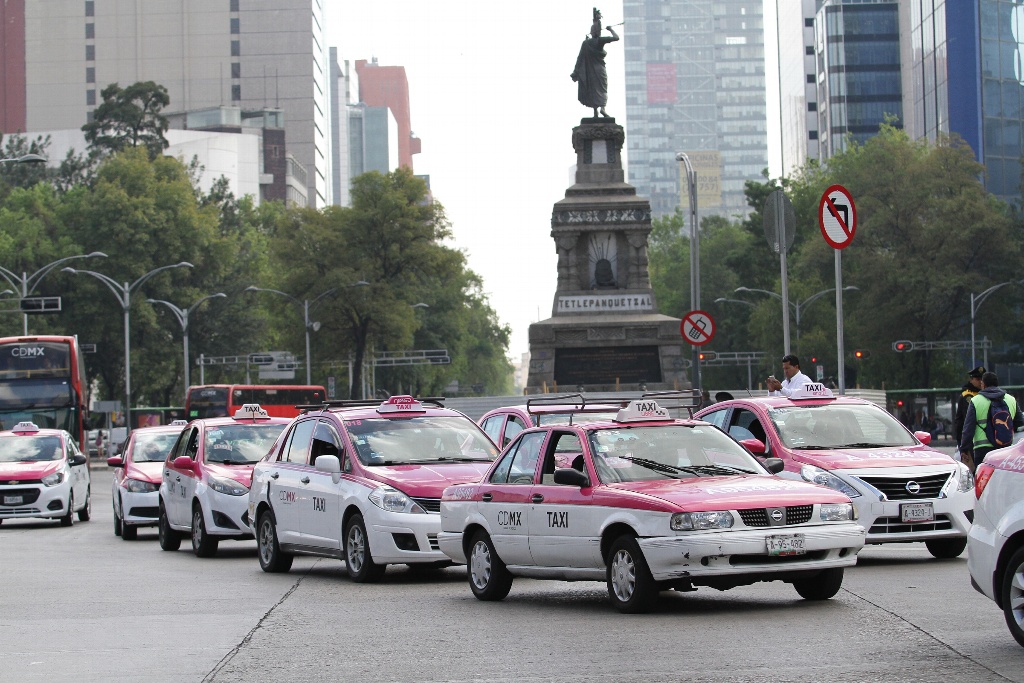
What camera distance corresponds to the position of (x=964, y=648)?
934cm

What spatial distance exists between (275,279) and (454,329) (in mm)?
12275

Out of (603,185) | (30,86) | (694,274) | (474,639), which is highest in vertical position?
(30,86)

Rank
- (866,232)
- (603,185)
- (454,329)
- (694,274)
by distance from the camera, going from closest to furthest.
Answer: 1. (694,274)
2. (603,185)
3. (866,232)
4. (454,329)

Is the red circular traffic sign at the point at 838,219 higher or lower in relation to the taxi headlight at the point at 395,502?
higher

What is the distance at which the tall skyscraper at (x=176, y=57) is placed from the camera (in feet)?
431

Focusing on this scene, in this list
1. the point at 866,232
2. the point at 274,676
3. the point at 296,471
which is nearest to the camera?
the point at 274,676

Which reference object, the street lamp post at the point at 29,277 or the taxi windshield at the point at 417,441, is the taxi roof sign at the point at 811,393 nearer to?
the taxi windshield at the point at 417,441

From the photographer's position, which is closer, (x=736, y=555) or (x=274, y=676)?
(x=274, y=676)

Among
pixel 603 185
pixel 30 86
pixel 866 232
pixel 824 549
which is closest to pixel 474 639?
pixel 824 549

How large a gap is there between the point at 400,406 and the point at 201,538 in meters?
4.53

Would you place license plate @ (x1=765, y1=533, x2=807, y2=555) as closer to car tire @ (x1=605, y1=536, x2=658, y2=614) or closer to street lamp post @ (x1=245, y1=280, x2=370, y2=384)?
car tire @ (x1=605, y1=536, x2=658, y2=614)

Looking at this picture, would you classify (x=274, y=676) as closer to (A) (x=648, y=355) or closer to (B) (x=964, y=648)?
(B) (x=964, y=648)

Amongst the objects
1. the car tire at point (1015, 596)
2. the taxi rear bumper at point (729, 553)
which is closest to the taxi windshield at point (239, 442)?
the taxi rear bumper at point (729, 553)

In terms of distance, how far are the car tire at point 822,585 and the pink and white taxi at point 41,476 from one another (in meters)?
17.2
